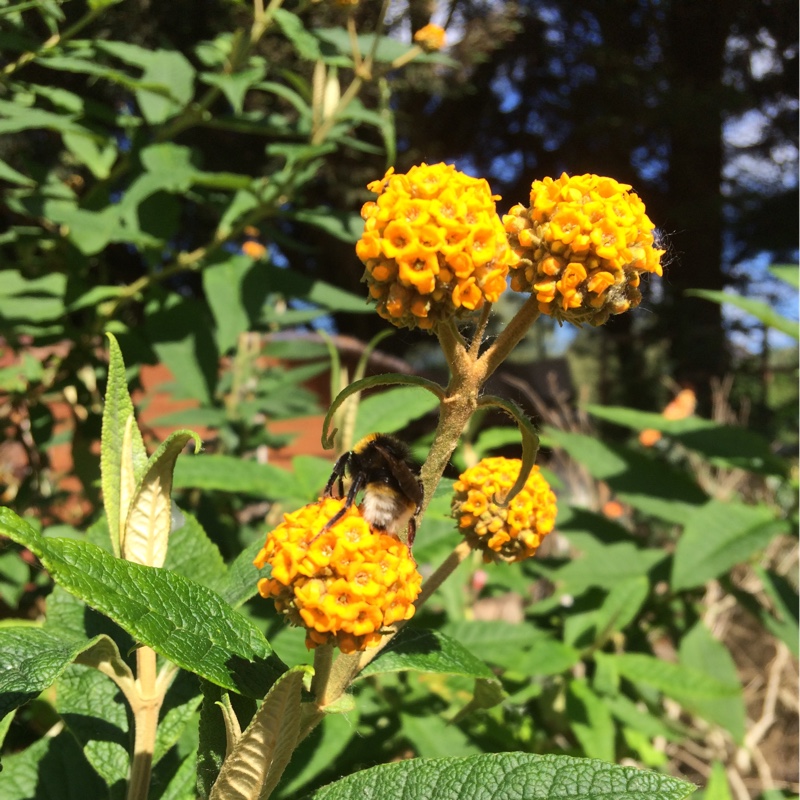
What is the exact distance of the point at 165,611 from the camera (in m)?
0.71

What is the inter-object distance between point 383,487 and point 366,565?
0.10 meters

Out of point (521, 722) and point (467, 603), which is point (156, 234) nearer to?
point (467, 603)

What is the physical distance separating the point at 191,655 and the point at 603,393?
8009 millimetres

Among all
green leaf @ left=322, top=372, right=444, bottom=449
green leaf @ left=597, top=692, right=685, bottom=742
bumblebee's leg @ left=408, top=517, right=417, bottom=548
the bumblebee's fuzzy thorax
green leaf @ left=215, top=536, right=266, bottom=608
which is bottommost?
green leaf @ left=597, top=692, right=685, bottom=742

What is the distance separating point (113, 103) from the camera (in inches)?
181

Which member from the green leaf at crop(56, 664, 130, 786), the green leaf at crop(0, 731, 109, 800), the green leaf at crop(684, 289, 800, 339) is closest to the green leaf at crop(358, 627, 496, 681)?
the green leaf at crop(56, 664, 130, 786)

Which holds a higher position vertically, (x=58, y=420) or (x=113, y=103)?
(x=113, y=103)

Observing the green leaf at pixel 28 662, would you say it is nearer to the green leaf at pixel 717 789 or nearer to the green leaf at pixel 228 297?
the green leaf at pixel 228 297

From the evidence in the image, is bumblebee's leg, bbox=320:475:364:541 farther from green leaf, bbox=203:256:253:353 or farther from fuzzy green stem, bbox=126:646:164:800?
green leaf, bbox=203:256:253:353

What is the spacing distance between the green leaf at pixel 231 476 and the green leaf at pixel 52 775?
569mm

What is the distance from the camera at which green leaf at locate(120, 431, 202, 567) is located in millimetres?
825

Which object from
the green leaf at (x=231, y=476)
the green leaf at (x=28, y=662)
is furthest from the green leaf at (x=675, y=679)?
the green leaf at (x=28, y=662)

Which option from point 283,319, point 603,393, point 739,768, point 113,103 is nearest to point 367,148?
point 283,319

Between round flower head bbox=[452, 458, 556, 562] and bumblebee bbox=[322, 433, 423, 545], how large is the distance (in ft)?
0.52
